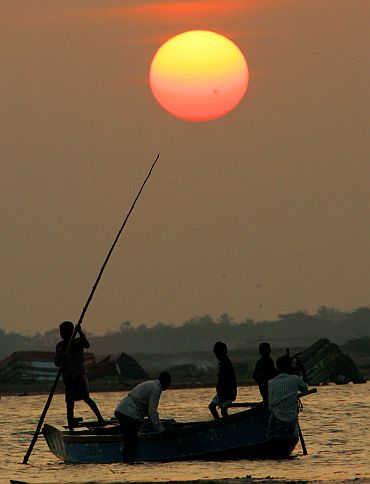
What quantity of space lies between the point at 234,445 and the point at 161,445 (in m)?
1.30

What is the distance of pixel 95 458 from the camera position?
85.8 ft

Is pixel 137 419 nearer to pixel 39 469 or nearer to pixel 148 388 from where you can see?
pixel 148 388

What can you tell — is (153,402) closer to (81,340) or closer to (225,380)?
(225,380)

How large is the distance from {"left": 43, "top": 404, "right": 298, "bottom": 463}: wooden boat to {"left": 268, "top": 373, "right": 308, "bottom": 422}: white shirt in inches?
26.9

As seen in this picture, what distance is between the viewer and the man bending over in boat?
24.2 meters

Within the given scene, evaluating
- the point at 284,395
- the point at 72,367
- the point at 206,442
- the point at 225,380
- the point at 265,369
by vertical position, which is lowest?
the point at 206,442

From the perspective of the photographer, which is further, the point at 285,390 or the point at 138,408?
the point at 138,408

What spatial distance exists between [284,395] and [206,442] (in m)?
2.19

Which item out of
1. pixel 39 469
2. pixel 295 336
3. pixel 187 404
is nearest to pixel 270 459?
pixel 39 469

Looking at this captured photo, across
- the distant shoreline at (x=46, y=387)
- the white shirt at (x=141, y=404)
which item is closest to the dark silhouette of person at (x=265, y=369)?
the white shirt at (x=141, y=404)

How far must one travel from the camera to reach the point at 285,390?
79.5 ft

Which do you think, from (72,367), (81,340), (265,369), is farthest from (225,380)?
(72,367)

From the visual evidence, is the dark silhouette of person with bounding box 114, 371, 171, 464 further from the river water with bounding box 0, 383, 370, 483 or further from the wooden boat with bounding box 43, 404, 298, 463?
the river water with bounding box 0, 383, 370, 483

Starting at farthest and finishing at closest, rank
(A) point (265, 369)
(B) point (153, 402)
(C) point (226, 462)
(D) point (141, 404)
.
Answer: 1. (C) point (226, 462)
2. (A) point (265, 369)
3. (D) point (141, 404)
4. (B) point (153, 402)
